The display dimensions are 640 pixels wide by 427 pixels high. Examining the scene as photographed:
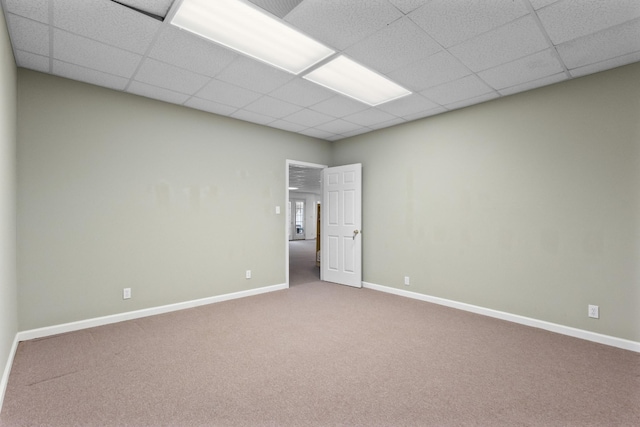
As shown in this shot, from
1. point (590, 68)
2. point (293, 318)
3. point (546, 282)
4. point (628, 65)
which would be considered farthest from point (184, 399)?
point (628, 65)

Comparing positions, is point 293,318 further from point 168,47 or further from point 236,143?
point 168,47

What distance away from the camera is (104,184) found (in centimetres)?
330

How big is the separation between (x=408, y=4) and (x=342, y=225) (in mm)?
3688

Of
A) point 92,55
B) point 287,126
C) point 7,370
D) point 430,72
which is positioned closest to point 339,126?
point 287,126

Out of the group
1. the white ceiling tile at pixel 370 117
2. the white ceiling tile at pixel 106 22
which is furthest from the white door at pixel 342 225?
the white ceiling tile at pixel 106 22

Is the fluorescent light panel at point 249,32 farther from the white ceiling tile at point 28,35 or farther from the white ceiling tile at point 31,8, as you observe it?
the white ceiling tile at point 28,35

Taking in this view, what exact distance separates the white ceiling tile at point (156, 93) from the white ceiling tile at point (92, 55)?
295mm

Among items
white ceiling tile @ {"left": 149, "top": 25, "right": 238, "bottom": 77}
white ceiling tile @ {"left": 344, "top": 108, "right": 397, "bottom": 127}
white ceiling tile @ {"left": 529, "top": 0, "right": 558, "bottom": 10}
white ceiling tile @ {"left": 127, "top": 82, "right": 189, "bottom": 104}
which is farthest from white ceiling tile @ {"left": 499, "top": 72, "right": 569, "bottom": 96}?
white ceiling tile @ {"left": 127, "top": 82, "right": 189, "bottom": 104}

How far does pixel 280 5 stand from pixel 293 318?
9.82 feet

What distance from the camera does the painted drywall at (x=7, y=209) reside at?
6.69 ft

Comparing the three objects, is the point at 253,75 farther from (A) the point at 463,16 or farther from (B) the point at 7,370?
(B) the point at 7,370

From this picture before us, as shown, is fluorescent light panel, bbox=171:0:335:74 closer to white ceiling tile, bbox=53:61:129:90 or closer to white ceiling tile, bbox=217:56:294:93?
white ceiling tile, bbox=217:56:294:93

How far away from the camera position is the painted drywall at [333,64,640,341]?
111 inches

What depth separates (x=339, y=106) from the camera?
389 cm
